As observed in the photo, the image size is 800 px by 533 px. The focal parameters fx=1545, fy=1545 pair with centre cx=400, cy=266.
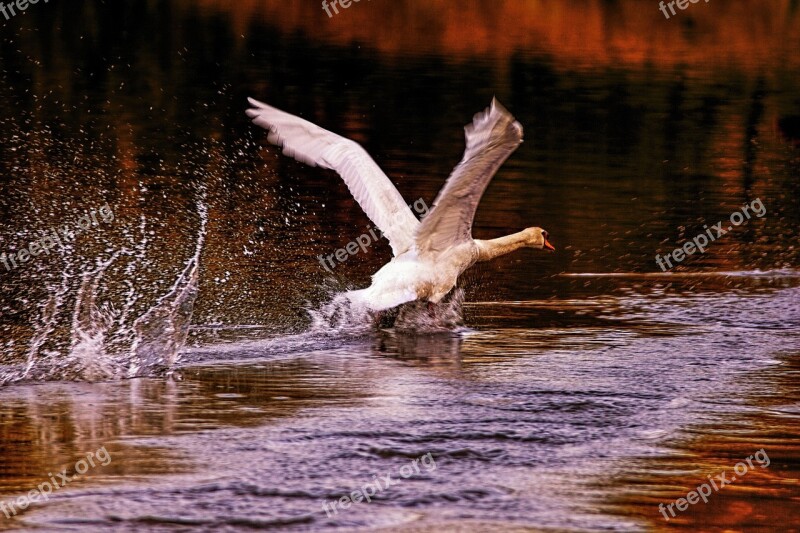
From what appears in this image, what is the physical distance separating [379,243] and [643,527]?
839cm

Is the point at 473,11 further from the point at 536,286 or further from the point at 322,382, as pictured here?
the point at 322,382

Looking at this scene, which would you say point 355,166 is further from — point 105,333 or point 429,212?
point 105,333

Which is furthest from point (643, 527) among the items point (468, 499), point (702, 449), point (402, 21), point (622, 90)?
point (402, 21)

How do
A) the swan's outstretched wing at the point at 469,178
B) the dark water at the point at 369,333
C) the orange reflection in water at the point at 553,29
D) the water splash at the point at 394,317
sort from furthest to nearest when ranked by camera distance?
the orange reflection in water at the point at 553,29 → the water splash at the point at 394,317 → the swan's outstretched wing at the point at 469,178 → the dark water at the point at 369,333

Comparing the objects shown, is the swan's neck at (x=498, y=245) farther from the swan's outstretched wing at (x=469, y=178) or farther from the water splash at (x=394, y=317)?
the water splash at (x=394, y=317)

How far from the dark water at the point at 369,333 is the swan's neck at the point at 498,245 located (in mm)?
503

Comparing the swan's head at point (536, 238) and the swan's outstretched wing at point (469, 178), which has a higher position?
the swan's outstretched wing at point (469, 178)

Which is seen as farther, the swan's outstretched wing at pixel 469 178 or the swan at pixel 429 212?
the swan at pixel 429 212

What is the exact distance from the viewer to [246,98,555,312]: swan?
10.6 meters

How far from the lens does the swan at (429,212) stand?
10.6 m

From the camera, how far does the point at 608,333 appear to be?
11789 millimetres

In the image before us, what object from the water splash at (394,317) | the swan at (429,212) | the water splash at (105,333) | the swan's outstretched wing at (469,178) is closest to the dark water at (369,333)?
the water splash at (105,333)

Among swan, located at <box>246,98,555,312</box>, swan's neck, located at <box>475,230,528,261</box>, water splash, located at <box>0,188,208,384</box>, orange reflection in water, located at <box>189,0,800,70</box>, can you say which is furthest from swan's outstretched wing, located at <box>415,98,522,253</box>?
orange reflection in water, located at <box>189,0,800,70</box>

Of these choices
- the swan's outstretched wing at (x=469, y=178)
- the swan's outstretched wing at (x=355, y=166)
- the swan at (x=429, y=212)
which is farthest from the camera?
the swan's outstretched wing at (x=355, y=166)
